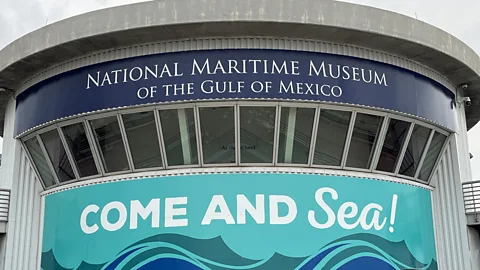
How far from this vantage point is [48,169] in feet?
56.7

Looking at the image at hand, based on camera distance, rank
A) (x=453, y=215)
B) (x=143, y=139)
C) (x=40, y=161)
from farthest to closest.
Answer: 1. (x=40, y=161)
2. (x=453, y=215)
3. (x=143, y=139)

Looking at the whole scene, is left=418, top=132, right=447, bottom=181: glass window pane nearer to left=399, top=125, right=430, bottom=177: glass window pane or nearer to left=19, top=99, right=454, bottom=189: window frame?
left=399, top=125, right=430, bottom=177: glass window pane

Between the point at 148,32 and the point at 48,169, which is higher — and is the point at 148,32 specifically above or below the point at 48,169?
above

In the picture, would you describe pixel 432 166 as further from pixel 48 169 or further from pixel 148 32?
pixel 48 169

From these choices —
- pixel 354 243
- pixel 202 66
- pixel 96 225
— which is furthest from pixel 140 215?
pixel 354 243

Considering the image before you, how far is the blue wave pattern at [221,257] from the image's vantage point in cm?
1468

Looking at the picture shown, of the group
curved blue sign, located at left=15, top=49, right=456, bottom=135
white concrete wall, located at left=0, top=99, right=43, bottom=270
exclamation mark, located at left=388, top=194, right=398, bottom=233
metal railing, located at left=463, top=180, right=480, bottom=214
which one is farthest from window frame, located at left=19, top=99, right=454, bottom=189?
metal railing, located at left=463, top=180, right=480, bottom=214

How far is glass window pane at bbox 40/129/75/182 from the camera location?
16.7 m

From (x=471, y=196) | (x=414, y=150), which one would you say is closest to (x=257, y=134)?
(x=414, y=150)

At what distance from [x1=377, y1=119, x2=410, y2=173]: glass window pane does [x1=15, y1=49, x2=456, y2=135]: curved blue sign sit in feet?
1.32

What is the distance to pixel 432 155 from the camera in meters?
17.7

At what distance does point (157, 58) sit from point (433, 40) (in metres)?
6.80

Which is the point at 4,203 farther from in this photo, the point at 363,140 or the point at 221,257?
the point at 363,140

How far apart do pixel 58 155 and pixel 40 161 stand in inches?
34.7
